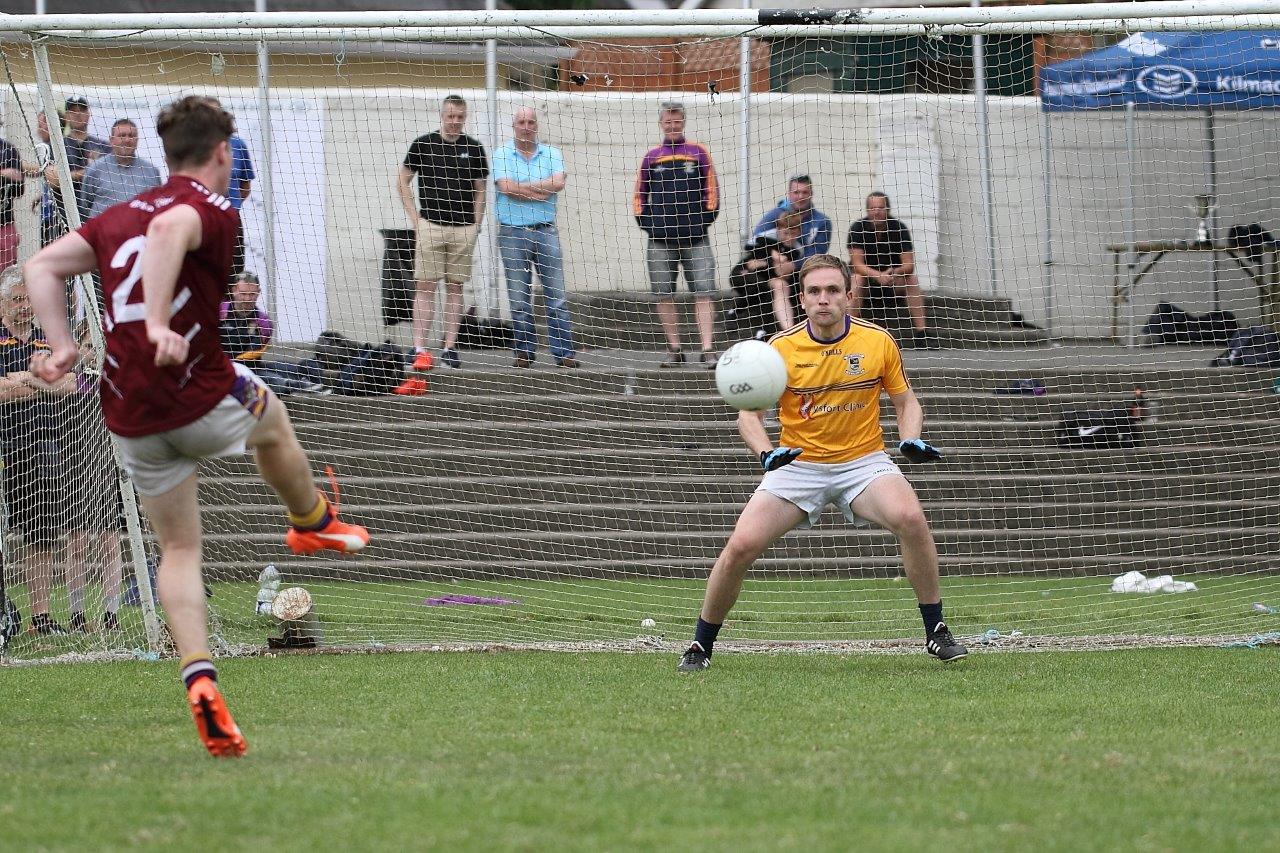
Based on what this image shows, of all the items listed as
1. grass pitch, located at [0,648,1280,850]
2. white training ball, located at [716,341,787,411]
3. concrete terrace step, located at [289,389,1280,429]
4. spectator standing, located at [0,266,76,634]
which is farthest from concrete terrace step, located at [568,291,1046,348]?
white training ball, located at [716,341,787,411]

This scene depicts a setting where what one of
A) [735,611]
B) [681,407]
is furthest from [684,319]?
[735,611]

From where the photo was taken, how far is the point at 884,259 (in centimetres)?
1108

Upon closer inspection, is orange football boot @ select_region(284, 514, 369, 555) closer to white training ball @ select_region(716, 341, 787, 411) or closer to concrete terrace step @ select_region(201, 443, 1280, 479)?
white training ball @ select_region(716, 341, 787, 411)

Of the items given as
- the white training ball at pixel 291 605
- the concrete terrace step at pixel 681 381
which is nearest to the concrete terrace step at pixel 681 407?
the concrete terrace step at pixel 681 381

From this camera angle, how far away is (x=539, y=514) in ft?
37.0

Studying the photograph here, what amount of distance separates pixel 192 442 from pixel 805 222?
279 inches

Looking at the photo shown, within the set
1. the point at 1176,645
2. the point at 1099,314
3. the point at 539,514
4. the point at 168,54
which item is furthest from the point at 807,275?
the point at 168,54

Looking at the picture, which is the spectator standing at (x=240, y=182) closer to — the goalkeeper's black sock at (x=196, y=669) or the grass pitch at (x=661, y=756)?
the grass pitch at (x=661, y=756)

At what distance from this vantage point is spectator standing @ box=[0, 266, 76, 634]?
849 cm

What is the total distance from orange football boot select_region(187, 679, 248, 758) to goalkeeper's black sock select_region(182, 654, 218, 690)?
16 mm

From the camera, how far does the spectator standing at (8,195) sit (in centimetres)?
850

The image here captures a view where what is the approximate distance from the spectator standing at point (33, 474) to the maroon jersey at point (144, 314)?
4216mm

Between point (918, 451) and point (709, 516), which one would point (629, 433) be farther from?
point (918, 451)

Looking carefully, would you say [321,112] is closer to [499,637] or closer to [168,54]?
[168,54]
